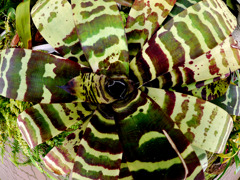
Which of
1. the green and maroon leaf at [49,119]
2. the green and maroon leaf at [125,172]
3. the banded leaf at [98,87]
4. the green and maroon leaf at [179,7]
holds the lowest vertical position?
the green and maroon leaf at [125,172]

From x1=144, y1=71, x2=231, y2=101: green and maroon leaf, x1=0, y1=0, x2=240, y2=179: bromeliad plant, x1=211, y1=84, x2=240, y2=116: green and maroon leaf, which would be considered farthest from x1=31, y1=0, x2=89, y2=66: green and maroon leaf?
x1=211, y1=84, x2=240, y2=116: green and maroon leaf

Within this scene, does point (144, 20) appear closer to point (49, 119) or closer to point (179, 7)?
point (179, 7)

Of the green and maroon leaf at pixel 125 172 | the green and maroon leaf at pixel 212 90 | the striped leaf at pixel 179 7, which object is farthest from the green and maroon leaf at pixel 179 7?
the green and maroon leaf at pixel 125 172

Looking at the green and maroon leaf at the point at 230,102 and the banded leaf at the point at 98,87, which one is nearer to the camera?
the banded leaf at the point at 98,87

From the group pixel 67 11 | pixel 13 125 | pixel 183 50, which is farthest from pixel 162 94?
pixel 13 125

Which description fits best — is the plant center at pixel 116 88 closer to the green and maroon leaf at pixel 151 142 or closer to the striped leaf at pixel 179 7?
the green and maroon leaf at pixel 151 142

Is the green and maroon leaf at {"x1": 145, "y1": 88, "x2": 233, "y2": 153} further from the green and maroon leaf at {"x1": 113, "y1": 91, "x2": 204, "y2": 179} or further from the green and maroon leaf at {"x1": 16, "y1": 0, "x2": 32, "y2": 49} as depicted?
the green and maroon leaf at {"x1": 16, "y1": 0, "x2": 32, "y2": 49}

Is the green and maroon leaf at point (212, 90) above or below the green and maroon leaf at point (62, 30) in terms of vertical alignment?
below
